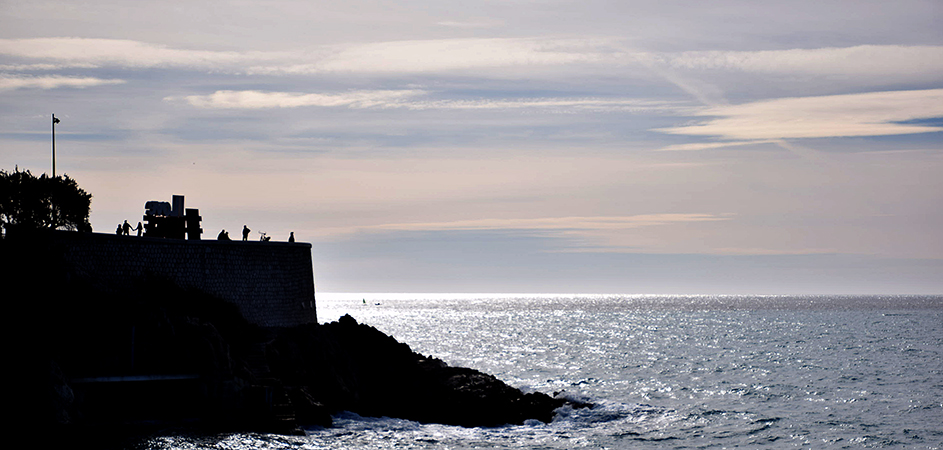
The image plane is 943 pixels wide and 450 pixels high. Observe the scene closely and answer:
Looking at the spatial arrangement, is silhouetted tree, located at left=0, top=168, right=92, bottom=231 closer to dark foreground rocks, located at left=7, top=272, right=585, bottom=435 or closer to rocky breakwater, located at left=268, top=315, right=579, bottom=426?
dark foreground rocks, located at left=7, top=272, right=585, bottom=435

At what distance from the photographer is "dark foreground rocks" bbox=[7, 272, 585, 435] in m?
35.5

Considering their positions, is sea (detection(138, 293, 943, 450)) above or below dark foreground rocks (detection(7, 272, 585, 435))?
below

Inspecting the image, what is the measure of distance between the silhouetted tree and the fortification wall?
15.4 ft

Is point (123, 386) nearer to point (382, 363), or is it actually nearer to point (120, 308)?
point (120, 308)

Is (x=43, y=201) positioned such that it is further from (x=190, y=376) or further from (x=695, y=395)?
(x=695, y=395)

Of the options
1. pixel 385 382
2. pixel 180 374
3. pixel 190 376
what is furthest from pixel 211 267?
pixel 385 382

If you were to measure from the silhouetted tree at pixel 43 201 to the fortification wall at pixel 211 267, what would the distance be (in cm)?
468

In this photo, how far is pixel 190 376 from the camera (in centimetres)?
3816

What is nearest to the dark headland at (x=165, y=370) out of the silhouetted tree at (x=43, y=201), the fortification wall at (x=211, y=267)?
the fortification wall at (x=211, y=267)

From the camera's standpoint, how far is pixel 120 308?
38.8 meters

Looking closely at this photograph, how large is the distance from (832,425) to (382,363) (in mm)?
22425

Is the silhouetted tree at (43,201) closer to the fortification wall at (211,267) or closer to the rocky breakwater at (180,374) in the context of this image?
the fortification wall at (211,267)

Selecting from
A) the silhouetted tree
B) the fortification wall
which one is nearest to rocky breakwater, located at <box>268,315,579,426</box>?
the fortification wall

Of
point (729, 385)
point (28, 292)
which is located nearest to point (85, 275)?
point (28, 292)
